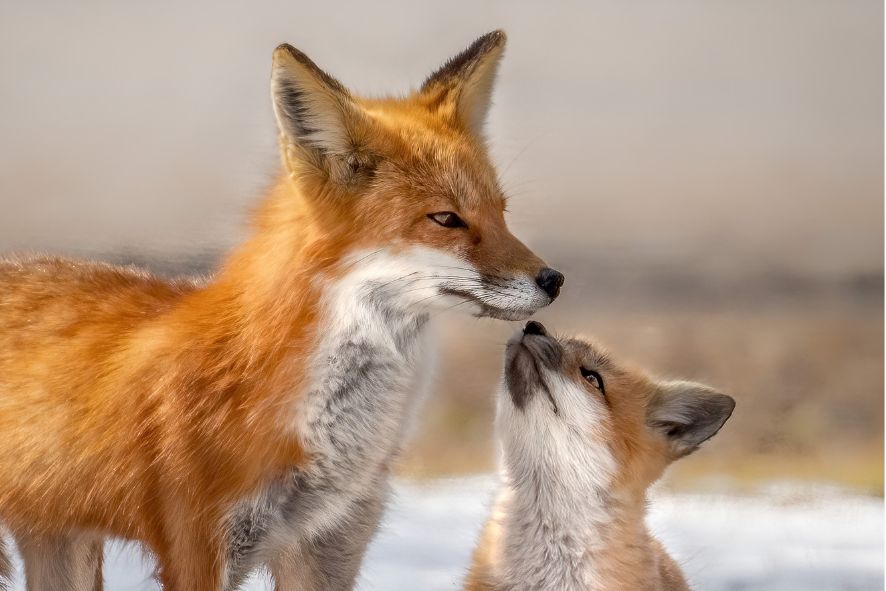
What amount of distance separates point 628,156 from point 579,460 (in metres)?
1.60

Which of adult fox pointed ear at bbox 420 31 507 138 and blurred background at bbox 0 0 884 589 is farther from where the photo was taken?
blurred background at bbox 0 0 884 589

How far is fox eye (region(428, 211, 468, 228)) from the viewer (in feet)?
6.74

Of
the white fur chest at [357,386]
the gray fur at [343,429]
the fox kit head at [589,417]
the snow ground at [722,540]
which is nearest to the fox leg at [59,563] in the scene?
the snow ground at [722,540]

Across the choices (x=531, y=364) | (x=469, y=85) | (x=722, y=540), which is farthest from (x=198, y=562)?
(x=722, y=540)

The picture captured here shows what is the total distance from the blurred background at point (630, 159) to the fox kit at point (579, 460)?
2.05 feet

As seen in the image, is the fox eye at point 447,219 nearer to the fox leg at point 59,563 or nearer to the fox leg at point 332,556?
the fox leg at point 332,556

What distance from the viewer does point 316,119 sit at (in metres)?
2.02

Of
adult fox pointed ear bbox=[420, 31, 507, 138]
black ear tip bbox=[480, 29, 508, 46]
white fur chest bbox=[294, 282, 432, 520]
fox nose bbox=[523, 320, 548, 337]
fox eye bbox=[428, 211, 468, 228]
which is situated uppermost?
black ear tip bbox=[480, 29, 508, 46]

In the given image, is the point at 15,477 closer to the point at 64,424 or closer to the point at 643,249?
the point at 64,424

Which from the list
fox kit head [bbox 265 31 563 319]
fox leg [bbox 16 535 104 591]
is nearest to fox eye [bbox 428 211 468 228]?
fox kit head [bbox 265 31 563 319]

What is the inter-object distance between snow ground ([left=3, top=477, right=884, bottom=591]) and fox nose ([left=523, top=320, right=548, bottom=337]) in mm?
610

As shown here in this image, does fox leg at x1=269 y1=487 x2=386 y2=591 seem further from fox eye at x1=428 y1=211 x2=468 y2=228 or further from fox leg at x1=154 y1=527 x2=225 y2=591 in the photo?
fox eye at x1=428 y1=211 x2=468 y2=228

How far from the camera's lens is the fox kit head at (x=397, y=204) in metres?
1.99

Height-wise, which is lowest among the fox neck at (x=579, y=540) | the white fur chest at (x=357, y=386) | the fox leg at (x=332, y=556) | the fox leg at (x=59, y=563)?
the fox leg at (x=59, y=563)
